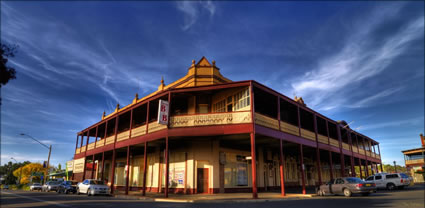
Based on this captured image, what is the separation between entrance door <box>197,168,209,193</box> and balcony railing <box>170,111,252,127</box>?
449cm

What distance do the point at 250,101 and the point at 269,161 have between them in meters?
10.3

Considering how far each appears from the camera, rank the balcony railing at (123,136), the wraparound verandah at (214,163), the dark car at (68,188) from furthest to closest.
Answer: the dark car at (68,188)
the balcony railing at (123,136)
the wraparound verandah at (214,163)

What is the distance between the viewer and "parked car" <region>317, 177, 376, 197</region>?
16922 mm

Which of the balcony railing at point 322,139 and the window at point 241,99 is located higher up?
the window at point 241,99

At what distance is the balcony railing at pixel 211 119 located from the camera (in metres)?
18.0

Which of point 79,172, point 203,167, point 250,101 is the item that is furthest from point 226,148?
point 79,172

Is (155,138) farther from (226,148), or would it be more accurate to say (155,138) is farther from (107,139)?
(107,139)

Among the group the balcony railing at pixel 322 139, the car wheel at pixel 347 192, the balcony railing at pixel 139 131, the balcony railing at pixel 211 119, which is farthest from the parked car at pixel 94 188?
the balcony railing at pixel 322 139

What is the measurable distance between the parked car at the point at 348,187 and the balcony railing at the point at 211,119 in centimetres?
772

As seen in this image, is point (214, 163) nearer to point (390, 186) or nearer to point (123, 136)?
point (123, 136)

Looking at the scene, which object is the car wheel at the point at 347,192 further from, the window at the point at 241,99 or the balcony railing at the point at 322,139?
the window at the point at 241,99

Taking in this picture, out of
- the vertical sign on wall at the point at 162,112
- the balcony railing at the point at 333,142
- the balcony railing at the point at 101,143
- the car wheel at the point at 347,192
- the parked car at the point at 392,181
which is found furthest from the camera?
the balcony railing at the point at 101,143

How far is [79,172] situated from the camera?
3559 centimetres

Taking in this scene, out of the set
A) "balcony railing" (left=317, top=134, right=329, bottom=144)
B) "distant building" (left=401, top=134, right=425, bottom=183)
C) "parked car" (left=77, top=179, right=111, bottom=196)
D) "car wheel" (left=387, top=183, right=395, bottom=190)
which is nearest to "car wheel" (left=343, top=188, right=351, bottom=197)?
"balcony railing" (left=317, top=134, right=329, bottom=144)
